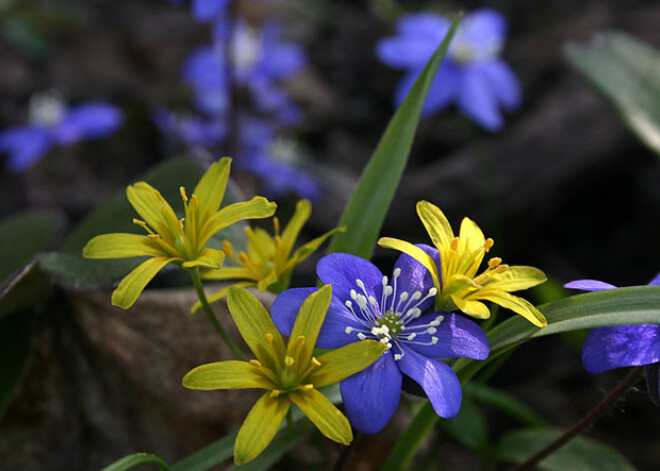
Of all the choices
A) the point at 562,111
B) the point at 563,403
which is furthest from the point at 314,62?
the point at 563,403

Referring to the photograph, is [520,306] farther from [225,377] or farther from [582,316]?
[225,377]

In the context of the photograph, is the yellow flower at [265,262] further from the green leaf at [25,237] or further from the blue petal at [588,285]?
the green leaf at [25,237]

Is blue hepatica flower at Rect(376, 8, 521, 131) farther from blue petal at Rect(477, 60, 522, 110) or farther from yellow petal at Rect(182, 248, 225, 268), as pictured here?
yellow petal at Rect(182, 248, 225, 268)

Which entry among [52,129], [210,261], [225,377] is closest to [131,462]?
[225,377]

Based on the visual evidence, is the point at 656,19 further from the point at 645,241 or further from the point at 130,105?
the point at 130,105

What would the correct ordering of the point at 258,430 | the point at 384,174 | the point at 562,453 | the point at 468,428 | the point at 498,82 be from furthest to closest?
the point at 498,82, the point at 468,428, the point at 562,453, the point at 384,174, the point at 258,430

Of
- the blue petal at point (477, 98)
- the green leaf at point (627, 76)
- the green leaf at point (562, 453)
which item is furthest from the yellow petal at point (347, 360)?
the blue petal at point (477, 98)
